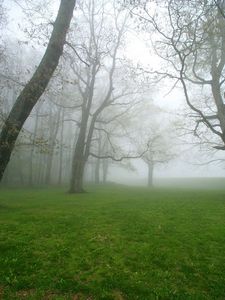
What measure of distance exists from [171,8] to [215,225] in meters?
11.3

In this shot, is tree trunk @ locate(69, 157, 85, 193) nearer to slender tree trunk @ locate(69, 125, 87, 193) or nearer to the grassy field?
slender tree trunk @ locate(69, 125, 87, 193)

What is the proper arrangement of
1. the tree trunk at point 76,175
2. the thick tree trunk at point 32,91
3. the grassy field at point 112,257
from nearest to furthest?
the grassy field at point 112,257, the thick tree trunk at point 32,91, the tree trunk at point 76,175

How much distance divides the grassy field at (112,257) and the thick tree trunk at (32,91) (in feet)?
9.39

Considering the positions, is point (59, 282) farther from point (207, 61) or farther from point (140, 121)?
point (140, 121)

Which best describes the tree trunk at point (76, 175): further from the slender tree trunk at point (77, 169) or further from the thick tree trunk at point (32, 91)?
the thick tree trunk at point (32, 91)

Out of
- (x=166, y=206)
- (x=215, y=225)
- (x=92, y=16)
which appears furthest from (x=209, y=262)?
(x=92, y=16)

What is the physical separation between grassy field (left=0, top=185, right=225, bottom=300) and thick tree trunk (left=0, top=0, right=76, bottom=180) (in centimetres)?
286

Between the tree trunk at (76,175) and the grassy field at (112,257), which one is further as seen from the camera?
the tree trunk at (76,175)

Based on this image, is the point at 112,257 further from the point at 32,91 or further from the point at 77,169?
the point at 77,169

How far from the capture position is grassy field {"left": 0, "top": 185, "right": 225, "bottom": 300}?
657 cm

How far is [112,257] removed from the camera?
27.3 feet

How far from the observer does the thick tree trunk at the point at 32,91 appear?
9.11 m

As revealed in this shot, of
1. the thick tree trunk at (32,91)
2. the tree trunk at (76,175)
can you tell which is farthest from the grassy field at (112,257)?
the tree trunk at (76,175)

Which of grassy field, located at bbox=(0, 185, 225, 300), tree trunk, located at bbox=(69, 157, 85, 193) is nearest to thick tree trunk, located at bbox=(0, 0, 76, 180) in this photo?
grassy field, located at bbox=(0, 185, 225, 300)
